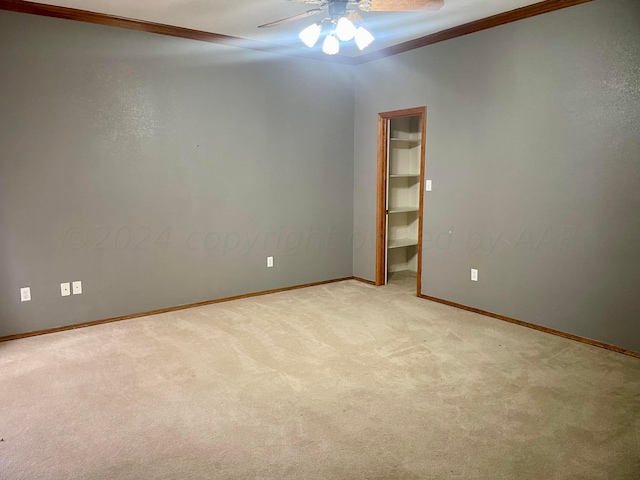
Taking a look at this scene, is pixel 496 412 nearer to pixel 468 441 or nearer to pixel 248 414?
pixel 468 441

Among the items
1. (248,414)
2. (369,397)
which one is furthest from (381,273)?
(248,414)

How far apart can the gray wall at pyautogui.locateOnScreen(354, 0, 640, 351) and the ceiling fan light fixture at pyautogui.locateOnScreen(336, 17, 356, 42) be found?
1.95m

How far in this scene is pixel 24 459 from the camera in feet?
7.29

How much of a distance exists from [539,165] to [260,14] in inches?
104

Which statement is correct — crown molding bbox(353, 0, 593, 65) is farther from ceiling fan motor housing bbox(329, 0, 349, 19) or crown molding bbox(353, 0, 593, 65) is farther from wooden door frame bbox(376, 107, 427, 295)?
ceiling fan motor housing bbox(329, 0, 349, 19)

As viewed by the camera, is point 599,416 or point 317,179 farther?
point 317,179

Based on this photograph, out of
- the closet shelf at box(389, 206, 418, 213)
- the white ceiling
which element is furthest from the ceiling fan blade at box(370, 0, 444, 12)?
the closet shelf at box(389, 206, 418, 213)

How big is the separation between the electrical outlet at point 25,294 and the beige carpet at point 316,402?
37 cm

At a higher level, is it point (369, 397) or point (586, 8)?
point (586, 8)

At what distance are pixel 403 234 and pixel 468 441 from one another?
13.4 ft

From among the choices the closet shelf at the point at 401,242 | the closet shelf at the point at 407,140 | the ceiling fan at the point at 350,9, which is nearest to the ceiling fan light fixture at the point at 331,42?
the ceiling fan at the point at 350,9

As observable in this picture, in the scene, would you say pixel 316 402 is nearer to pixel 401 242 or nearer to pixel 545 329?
pixel 545 329

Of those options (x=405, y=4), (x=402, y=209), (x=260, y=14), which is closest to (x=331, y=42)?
(x=405, y=4)

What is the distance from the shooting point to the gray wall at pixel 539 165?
3.39 meters
